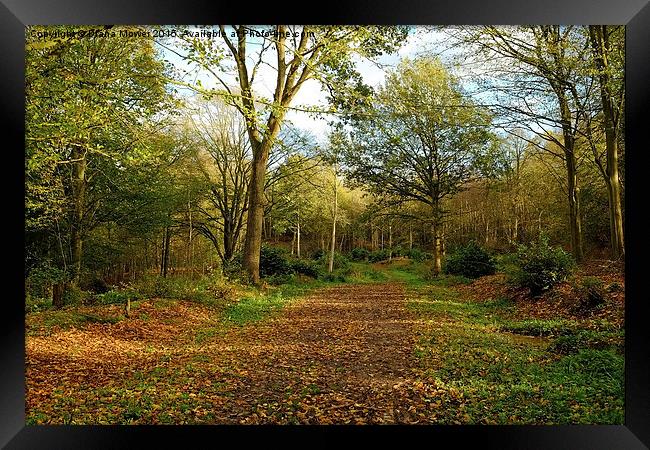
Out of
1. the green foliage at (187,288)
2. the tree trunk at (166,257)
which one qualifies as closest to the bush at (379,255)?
the green foliage at (187,288)

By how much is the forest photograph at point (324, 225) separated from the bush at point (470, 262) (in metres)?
0.02

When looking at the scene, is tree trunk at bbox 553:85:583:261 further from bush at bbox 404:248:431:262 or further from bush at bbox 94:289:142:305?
bush at bbox 94:289:142:305

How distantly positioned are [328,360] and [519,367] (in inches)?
57.0

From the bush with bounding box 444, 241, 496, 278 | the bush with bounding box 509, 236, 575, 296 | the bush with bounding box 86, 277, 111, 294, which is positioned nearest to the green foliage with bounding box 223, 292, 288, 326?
the bush with bounding box 86, 277, 111, 294

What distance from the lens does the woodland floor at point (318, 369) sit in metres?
2.66

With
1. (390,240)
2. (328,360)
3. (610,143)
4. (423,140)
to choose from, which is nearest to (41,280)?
(328,360)

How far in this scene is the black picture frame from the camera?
2.56 metres

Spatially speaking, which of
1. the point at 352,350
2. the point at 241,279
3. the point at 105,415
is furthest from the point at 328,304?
the point at 105,415

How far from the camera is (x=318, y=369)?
287 centimetres

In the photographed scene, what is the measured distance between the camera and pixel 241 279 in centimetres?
337

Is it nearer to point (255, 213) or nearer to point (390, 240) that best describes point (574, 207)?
point (390, 240)
